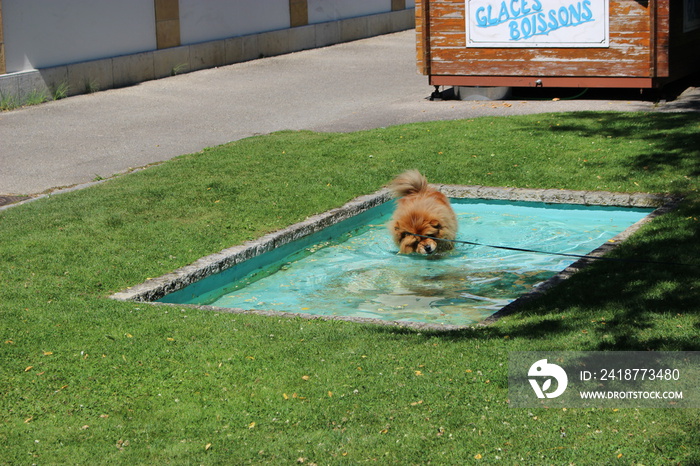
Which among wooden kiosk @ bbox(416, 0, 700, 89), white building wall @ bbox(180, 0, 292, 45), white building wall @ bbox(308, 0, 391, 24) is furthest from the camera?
white building wall @ bbox(308, 0, 391, 24)

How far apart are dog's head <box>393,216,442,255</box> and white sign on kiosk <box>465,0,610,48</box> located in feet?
27.5

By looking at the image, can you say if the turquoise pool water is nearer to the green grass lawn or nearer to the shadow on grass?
the green grass lawn

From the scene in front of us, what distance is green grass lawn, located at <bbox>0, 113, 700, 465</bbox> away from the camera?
513 centimetres

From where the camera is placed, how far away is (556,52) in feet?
54.4

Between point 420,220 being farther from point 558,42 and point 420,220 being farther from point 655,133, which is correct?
point 558,42

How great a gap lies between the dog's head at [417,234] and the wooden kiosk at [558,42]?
27.1 ft

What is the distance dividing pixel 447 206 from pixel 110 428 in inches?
201

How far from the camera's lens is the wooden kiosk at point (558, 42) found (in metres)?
15.8

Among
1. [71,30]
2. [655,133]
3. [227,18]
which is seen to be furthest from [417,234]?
[227,18]

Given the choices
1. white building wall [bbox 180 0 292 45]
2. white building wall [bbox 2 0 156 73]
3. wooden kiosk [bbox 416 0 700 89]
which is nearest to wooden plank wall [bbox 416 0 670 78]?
wooden kiosk [bbox 416 0 700 89]

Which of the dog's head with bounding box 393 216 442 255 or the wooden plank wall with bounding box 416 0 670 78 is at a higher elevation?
the wooden plank wall with bounding box 416 0 670 78

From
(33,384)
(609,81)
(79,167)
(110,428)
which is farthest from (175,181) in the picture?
(609,81)

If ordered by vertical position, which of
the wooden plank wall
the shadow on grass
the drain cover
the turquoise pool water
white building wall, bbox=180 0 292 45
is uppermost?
white building wall, bbox=180 0 292 45

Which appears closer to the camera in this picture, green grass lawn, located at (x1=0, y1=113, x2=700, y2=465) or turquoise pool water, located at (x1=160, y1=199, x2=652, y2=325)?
green grass lawn, located at (x1=0, y1=113, x2=700, y2=465)
